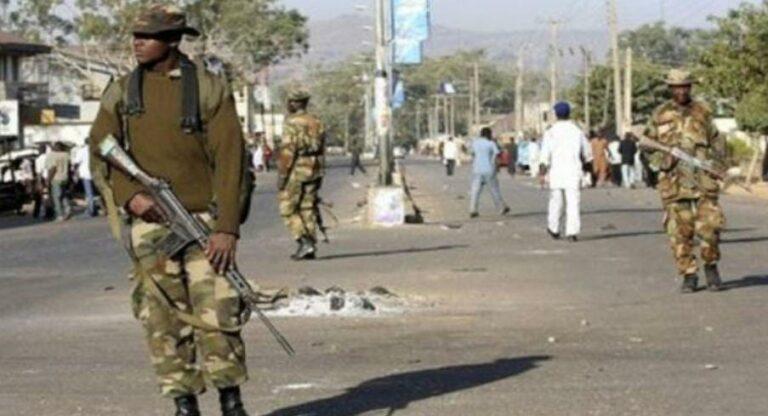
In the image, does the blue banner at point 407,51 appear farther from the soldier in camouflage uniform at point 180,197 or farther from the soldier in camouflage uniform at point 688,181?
the soldier in camouflage uniform at point 180,197

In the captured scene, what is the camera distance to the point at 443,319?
15.1 m

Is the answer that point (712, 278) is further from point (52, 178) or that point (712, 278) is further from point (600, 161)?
point (600, 161)

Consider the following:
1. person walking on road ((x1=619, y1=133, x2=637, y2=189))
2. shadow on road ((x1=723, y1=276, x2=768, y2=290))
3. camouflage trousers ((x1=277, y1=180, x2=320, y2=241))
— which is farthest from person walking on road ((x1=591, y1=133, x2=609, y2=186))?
shadow on road ((x1=723, y1=276, x2=768, y2=290))

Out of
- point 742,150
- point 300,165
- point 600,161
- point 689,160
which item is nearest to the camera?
point 689,160

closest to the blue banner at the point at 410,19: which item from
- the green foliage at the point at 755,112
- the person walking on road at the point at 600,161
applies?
the green foliage at the point at 755,112

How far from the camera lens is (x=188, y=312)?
9.02 meters

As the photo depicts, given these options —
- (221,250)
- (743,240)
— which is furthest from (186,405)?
(743,240)

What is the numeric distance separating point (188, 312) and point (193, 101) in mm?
933

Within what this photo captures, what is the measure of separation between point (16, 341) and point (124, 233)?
5.18m

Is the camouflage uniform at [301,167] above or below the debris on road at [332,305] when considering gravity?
above

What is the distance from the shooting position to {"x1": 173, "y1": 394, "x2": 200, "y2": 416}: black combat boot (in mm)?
9062

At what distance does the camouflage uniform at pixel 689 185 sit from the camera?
55.0 ft

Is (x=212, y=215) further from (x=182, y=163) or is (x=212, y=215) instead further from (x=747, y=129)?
(x=747, y=129)

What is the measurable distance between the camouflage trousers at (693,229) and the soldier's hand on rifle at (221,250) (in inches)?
334
